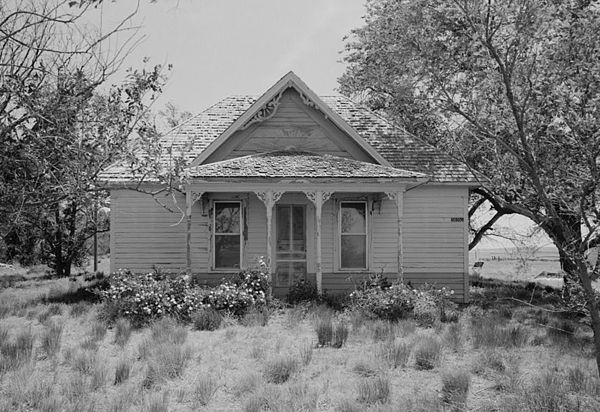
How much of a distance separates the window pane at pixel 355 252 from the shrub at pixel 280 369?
27.2 feet

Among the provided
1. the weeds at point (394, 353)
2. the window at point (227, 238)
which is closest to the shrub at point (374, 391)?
the weeds at point (394, 353)

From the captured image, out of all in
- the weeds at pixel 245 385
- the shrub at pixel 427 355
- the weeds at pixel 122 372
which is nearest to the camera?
the weeds at pixel 245 385

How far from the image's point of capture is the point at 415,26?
703cm

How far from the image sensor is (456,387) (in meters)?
A: 8.20

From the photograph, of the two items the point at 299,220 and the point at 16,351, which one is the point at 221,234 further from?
the point at 16,351

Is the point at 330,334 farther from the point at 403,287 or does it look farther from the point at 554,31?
the point at 554,31

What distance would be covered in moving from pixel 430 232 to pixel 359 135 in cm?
340

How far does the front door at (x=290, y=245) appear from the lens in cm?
1753

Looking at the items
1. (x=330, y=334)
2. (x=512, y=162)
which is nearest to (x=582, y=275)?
(x=512, y=162)

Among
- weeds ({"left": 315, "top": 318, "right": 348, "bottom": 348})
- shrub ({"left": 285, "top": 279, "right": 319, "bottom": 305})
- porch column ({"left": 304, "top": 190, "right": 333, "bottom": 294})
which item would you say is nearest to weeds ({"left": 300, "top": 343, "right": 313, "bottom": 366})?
weeds ({"left": 315, "top": 318, "right": 348, "bottom": 348})

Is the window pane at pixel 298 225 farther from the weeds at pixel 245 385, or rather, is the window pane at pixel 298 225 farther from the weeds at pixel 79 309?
the weeds at pixel 245 385

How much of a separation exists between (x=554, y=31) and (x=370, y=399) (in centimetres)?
494

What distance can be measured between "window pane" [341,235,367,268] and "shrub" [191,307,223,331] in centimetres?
548

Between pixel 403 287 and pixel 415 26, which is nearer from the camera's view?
pixel 415 26
